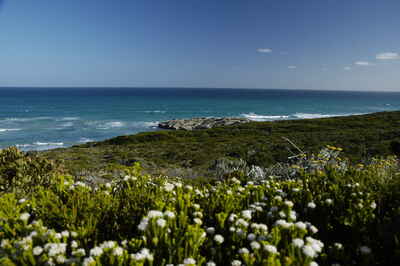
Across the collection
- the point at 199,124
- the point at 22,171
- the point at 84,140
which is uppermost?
the point at 22,171

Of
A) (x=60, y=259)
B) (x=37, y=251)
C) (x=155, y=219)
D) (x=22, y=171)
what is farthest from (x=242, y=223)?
(x=22, y=171)

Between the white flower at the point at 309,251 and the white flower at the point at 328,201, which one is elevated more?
the white flower at the point at 309,251

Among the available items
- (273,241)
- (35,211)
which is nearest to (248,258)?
(273,241)

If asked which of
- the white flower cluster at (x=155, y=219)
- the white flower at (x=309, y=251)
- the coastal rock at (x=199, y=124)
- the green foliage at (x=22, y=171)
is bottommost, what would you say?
the coastal rock at (x=199, y=124)

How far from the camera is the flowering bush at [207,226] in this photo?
2283 millimetres

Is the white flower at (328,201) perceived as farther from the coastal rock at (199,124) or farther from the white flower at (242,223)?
the coastal rock at (199,124)

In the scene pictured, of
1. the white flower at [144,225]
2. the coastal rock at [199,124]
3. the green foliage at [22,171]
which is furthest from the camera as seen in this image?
the coastal rock at [199,124]

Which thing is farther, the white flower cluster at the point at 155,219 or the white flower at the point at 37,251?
the white flower cluster at the point at 155,219

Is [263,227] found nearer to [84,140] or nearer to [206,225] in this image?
[206,225]

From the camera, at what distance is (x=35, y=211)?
3.47 metres

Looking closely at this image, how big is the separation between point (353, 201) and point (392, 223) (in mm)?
590

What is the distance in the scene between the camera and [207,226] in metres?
3.22

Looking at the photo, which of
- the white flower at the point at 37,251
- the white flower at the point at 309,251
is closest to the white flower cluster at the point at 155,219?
the white flower at the point at 37,251

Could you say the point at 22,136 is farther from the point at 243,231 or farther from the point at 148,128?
the point at 243,231
